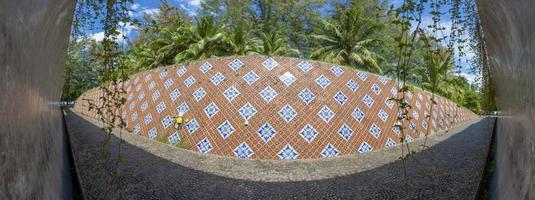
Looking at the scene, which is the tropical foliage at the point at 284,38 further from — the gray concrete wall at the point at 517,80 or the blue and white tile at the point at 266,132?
the gray concrete wall at the point at 517,80

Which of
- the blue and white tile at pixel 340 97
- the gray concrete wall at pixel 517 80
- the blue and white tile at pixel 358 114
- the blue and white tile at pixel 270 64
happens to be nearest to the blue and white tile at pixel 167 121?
the blue and white tile at pixel 270 64

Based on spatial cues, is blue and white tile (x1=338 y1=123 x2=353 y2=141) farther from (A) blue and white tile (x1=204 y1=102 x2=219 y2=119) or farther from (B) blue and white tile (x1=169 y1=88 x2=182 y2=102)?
(B) blue and white tile (x1=169 y1=88 x2=182 y2=102)

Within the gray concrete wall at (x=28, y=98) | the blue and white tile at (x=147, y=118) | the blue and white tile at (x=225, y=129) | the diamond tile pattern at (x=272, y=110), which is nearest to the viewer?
the gray concrete wall at (x=28, y=98)

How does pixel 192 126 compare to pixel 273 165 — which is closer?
pixel 273 165

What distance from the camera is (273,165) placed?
525 cm

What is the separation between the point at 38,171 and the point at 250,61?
238 inches

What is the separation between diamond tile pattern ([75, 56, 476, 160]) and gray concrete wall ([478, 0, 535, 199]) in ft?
14.1

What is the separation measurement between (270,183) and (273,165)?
1.08m

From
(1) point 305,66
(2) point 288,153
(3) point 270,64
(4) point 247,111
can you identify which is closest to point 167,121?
(4) point 247,111

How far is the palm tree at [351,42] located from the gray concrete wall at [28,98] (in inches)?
485

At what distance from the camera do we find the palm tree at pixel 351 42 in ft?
47.4

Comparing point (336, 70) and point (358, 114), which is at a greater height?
point (336, 70)

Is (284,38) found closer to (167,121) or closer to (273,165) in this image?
(167,121)

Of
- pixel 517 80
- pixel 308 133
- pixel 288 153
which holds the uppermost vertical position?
pixel 517 80
